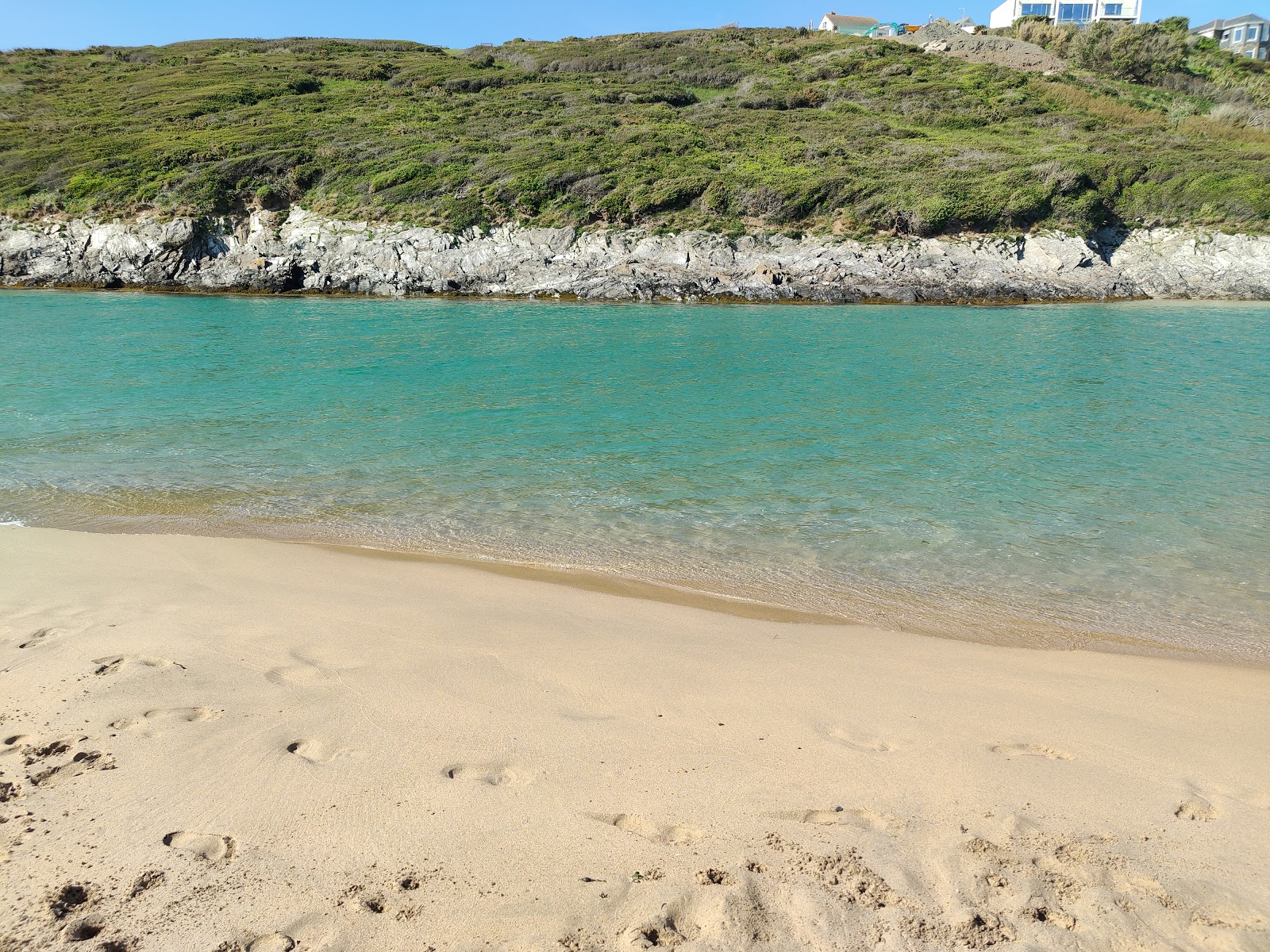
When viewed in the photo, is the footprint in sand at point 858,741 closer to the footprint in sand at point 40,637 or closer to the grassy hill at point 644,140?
the footprint in sand at point 40,637

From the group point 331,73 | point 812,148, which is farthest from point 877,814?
point 331,73

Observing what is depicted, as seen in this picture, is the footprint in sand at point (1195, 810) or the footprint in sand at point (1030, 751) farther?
the footprint in sand at point (1030, 751)

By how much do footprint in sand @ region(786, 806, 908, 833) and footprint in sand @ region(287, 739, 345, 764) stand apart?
196 cm

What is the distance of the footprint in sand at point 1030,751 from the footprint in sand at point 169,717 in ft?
12.1

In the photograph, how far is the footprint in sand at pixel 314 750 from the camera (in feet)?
11.2

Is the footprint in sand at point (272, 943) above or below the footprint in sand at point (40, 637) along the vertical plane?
below

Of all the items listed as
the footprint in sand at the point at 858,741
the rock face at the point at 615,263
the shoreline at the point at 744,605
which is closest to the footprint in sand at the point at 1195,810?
the footprint in sand at the point at 858,741

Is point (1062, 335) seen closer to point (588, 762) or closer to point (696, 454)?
point (696, 454)

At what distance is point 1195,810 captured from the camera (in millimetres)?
3211

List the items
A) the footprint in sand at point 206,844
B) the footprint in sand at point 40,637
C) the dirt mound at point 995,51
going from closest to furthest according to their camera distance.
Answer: the footprint in sand at point 206,844 < the footprint in sand at point 40,637 < the dirt mound at point 995,51

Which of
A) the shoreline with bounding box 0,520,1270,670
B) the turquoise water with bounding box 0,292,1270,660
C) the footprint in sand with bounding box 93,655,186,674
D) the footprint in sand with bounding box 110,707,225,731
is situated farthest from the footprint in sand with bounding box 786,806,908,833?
the footprint in sand with bounding box 93,655,186,674

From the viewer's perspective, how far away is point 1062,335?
21.5 m

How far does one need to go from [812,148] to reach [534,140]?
584 inches

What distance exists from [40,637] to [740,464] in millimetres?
6620
